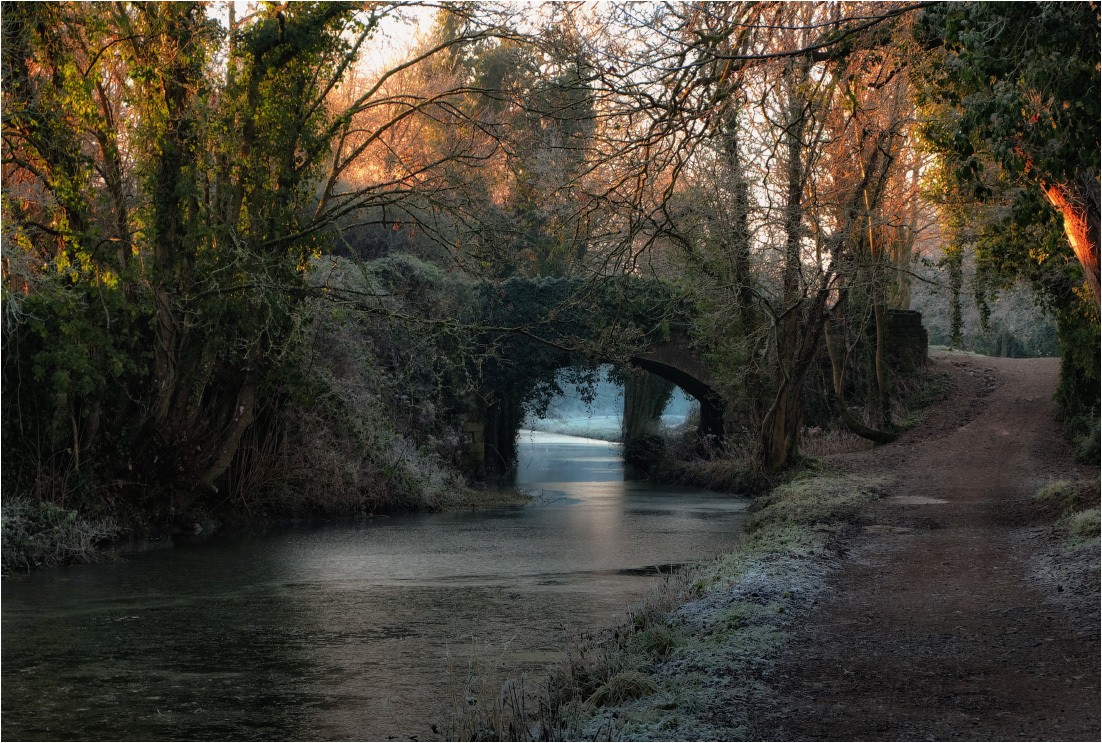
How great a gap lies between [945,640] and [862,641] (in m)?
0.48

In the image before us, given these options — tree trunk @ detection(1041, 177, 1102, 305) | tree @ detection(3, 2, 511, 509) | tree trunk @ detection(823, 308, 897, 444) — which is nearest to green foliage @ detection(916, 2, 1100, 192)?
tree trunk @ detection(1041, 177, 1102, 305)

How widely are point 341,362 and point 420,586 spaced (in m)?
8.13

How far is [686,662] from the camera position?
6.46m

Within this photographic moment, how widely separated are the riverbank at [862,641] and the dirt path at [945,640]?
0.05 feet

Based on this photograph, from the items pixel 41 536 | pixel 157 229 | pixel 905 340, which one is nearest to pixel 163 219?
pixel 157 229

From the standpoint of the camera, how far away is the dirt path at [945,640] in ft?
16.8

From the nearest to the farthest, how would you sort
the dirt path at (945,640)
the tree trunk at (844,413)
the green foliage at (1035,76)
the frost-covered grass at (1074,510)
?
the dirt path at (945,640) < the green foliage at (1035,76) < the frost-covered grass at (1074,510) < the tree trunk at (844,413)

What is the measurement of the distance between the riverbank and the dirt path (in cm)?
2

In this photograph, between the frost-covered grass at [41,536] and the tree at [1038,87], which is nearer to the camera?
the tree at [1038,87]

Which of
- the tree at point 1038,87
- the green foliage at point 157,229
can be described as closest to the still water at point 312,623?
the green foliage at point 157,229

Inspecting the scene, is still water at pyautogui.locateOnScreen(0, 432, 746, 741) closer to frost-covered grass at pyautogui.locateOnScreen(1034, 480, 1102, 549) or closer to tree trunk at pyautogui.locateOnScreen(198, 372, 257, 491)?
tree trunk at pyautogui.locateOnScreen(198, 372, 257, 491)

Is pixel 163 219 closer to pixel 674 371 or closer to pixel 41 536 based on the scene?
pixel 41 536

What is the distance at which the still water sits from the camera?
6.64m

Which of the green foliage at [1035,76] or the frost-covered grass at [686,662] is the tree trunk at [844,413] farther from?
the green foliage at [1035,76]
